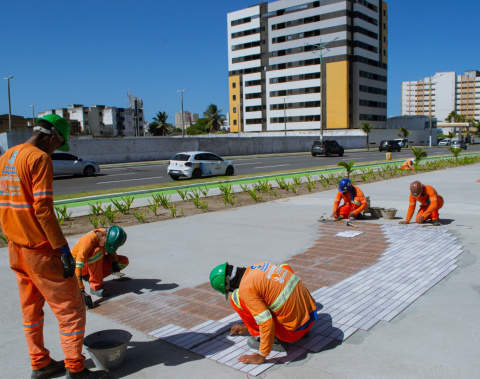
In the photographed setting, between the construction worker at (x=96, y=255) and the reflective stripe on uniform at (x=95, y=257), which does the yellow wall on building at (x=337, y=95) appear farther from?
the reflective stripe on uniform at (x=95, y=257)

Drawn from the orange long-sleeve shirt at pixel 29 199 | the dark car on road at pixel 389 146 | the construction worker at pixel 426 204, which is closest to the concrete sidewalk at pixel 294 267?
the construction worker at pixel 426 204

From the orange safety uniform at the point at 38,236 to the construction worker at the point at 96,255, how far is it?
170 centimetres

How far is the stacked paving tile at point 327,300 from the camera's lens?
4223 mm

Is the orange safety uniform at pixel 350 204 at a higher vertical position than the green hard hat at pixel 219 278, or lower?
lower

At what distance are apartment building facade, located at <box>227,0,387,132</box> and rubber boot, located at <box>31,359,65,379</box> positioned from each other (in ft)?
258

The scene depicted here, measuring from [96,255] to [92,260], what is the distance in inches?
3.4

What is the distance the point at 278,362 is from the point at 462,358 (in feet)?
5.14

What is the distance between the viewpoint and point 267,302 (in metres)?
3.79

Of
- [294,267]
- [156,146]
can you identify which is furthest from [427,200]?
[156,146]

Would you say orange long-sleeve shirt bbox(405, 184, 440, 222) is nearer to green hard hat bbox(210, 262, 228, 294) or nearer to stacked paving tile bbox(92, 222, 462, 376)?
stacked paving tile bbox(92, 222, 462, 376)

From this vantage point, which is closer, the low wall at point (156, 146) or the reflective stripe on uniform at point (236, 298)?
the reflective stripe on uniform at point (236, 298)

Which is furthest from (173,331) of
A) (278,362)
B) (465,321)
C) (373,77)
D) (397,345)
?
(373,77)

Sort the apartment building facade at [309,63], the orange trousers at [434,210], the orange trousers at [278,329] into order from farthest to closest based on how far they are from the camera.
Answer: the apartment building facade at [309,63] < the orange trousers at [434,210] < the orange trousers at [278,329]

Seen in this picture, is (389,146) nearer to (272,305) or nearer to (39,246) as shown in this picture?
(272,305)
